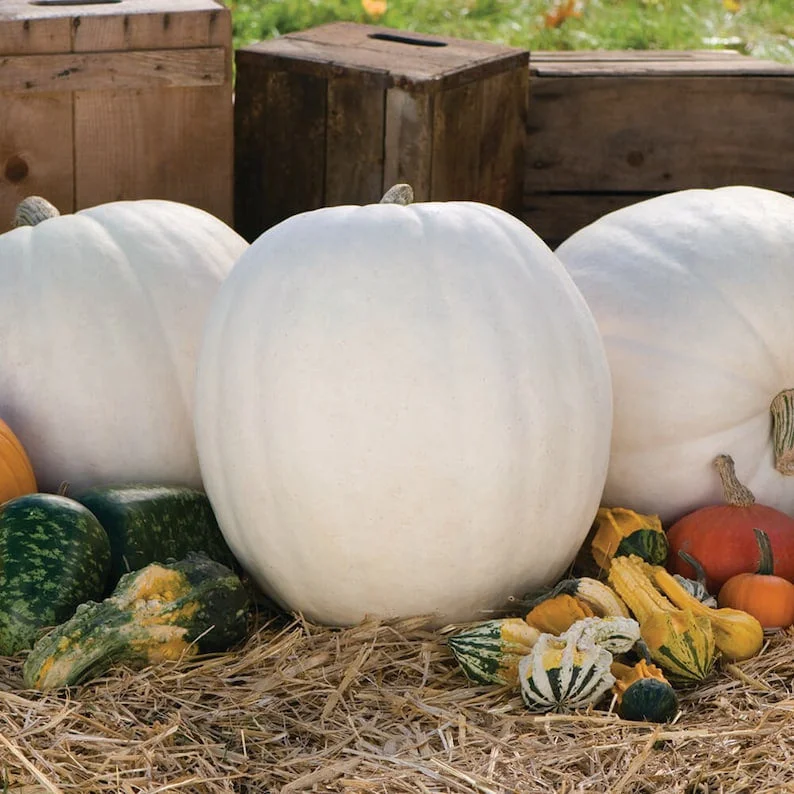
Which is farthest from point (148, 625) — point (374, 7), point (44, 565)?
point (374, 7)

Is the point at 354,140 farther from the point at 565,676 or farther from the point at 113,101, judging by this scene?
the point at 565,676

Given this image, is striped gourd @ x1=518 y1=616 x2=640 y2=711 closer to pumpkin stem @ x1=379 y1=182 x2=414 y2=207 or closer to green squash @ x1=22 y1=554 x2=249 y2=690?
green squash @ x1=22 y1=554 x2=249 y2=690

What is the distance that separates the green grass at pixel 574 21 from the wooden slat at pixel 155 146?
2171 mm

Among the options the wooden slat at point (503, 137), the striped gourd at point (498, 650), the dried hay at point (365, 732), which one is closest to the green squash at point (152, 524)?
the dried hay at point (365, 732)

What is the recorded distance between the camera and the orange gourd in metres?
2.47

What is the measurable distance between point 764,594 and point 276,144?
196 cm

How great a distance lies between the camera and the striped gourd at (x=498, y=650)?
218 centimetres

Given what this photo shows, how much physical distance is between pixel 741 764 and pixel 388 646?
63 centimetres

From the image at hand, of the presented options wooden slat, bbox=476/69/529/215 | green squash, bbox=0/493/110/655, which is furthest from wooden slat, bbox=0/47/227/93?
green squash, bbox=0/493/110/655

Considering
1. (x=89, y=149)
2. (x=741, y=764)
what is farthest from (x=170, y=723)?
(x=89, y=149)

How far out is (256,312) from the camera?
90.8 inches

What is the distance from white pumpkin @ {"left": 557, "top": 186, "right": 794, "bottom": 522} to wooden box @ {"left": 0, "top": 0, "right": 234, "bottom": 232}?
1244mm

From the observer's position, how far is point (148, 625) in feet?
7.27

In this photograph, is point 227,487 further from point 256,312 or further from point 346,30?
point 346,30
